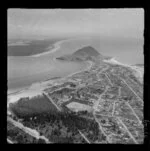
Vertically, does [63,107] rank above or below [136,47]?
below

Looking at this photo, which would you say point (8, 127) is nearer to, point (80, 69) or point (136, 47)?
point (80, 69)

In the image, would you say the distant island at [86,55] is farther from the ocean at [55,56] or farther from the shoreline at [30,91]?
the shoreline at [30,91]

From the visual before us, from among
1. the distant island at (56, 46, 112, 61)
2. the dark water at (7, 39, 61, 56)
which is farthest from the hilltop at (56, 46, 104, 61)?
the dark water at (7, 39, 61, 56)

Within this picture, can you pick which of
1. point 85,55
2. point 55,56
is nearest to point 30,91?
point 55,56

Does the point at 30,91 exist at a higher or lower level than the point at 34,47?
lower

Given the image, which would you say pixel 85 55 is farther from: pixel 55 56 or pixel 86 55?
pixel 55 56

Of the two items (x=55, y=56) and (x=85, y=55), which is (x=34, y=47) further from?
(x=85, y=55)

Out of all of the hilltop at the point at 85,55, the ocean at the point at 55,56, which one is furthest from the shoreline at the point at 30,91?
the hilltop at the point at 85,55
